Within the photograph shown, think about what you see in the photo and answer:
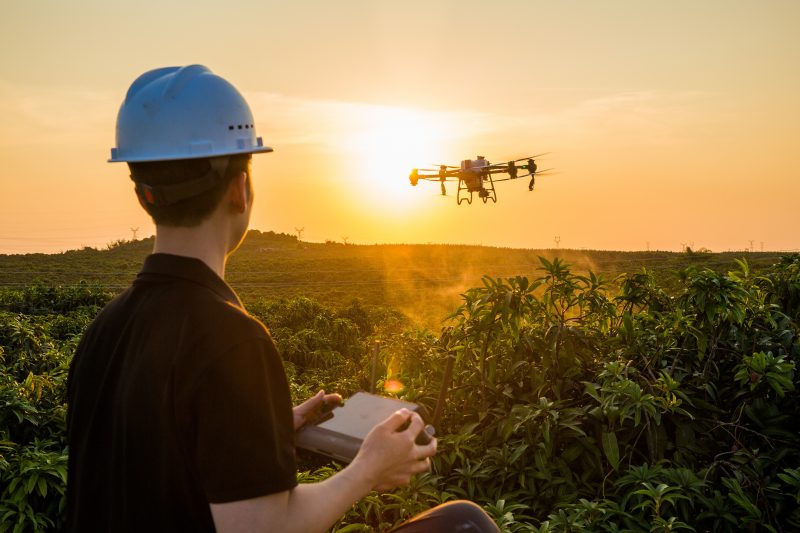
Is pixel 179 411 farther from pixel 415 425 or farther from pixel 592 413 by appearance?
pixel 592 413

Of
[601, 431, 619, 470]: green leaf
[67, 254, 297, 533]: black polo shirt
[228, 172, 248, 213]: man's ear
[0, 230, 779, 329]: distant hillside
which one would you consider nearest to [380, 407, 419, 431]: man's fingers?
[67, 254, 297, 533]: black polo shirt

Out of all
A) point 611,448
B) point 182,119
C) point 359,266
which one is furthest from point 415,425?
point 359,266

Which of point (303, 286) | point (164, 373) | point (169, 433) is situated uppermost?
point (164, 373)

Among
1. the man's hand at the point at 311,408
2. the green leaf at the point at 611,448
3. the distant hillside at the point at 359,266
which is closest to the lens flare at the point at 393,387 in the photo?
the green leaf at the point at 611,448

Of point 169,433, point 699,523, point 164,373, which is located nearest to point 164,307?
point 164,373

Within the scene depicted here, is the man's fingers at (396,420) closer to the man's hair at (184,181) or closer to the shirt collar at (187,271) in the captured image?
the shirt collar at (187,271)

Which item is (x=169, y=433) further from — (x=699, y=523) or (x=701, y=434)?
(x=701, y=434)

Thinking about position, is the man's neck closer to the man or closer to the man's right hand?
the man
